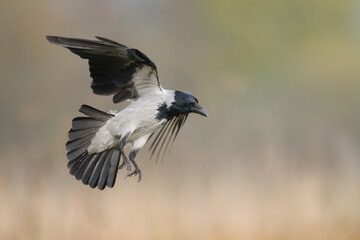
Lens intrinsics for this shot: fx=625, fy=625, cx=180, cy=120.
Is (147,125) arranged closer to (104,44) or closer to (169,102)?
(169,102)

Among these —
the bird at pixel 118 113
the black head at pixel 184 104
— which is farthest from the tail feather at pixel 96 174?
the black head at pixel 184 104

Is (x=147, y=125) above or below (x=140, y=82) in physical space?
below

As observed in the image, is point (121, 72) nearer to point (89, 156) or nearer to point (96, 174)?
point (89, 156)

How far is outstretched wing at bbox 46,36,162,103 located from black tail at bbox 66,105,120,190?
0.63 feet

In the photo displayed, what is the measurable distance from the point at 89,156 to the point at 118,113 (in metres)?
0.45

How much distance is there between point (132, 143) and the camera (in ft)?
14.9

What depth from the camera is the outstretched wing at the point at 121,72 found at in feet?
13.8

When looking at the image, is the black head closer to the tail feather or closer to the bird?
the bird

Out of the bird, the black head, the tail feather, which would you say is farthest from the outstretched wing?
the tail feather

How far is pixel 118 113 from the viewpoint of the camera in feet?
14.7

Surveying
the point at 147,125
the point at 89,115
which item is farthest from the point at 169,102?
the point at 89,115

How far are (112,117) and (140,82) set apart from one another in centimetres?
33

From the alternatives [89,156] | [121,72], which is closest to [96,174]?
[89,156]

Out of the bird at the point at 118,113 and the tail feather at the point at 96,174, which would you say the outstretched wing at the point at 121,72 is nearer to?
the bird at the point at 118,113
